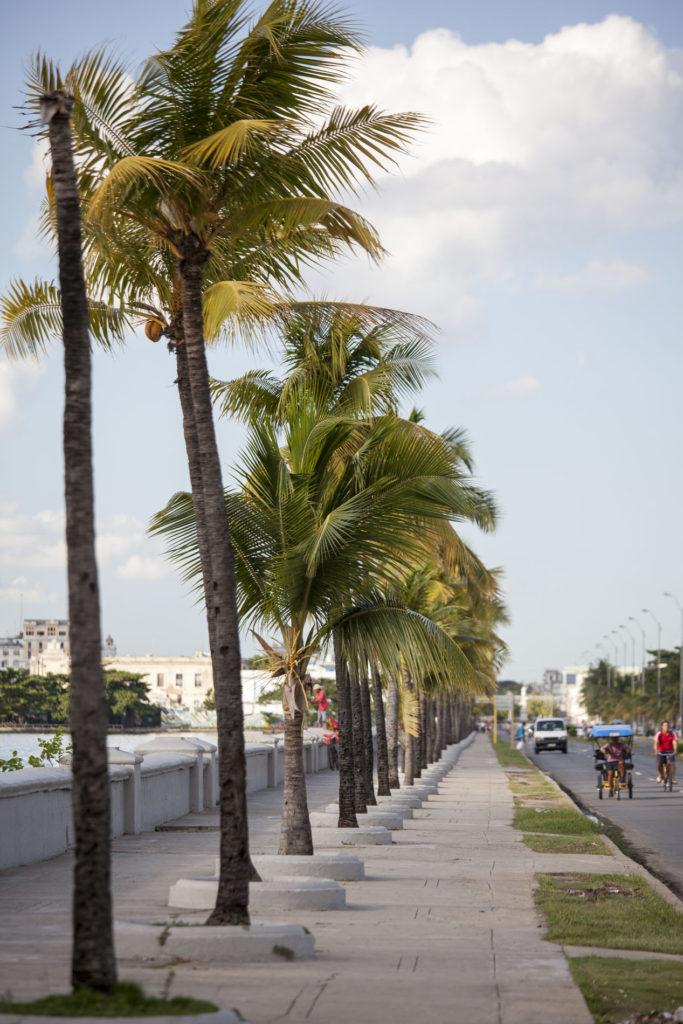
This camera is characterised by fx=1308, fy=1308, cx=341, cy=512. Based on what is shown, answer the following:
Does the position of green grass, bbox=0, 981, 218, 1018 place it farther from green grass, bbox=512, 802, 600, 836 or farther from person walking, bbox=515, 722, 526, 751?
person walking, bbox=515, 722, 526, 751

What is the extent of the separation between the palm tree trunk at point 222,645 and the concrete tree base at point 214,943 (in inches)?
25.8

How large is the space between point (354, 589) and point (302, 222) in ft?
13.8

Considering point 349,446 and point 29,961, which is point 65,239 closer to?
point 29,961

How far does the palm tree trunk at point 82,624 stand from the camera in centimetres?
653

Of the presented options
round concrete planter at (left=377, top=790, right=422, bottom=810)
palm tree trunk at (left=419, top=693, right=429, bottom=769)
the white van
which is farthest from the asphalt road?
the white van

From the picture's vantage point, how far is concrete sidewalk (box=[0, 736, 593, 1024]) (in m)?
7.30

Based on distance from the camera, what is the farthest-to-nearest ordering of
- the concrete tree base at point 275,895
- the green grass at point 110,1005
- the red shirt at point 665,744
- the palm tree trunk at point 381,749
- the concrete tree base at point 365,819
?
1. the red shirt at point 665,744
2. the palm tree trunk at point 381,749
3. the concrete tree base at point 365,819
4. the concrete tree base at point 275,895
5. the green grass at point 110,1005

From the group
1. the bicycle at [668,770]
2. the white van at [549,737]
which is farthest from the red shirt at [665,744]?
the white van at [549,737]

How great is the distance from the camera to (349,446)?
1675cm

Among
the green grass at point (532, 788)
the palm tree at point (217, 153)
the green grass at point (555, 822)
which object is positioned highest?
the palm tree at point (217, 153)

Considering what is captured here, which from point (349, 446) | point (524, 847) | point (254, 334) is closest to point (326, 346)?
point (349, 446)

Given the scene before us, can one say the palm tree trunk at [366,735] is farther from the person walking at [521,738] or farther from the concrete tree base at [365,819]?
the person walking at [521,738]

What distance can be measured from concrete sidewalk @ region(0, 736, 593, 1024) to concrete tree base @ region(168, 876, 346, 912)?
17 centimetres

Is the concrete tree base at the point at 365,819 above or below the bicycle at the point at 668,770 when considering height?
above
